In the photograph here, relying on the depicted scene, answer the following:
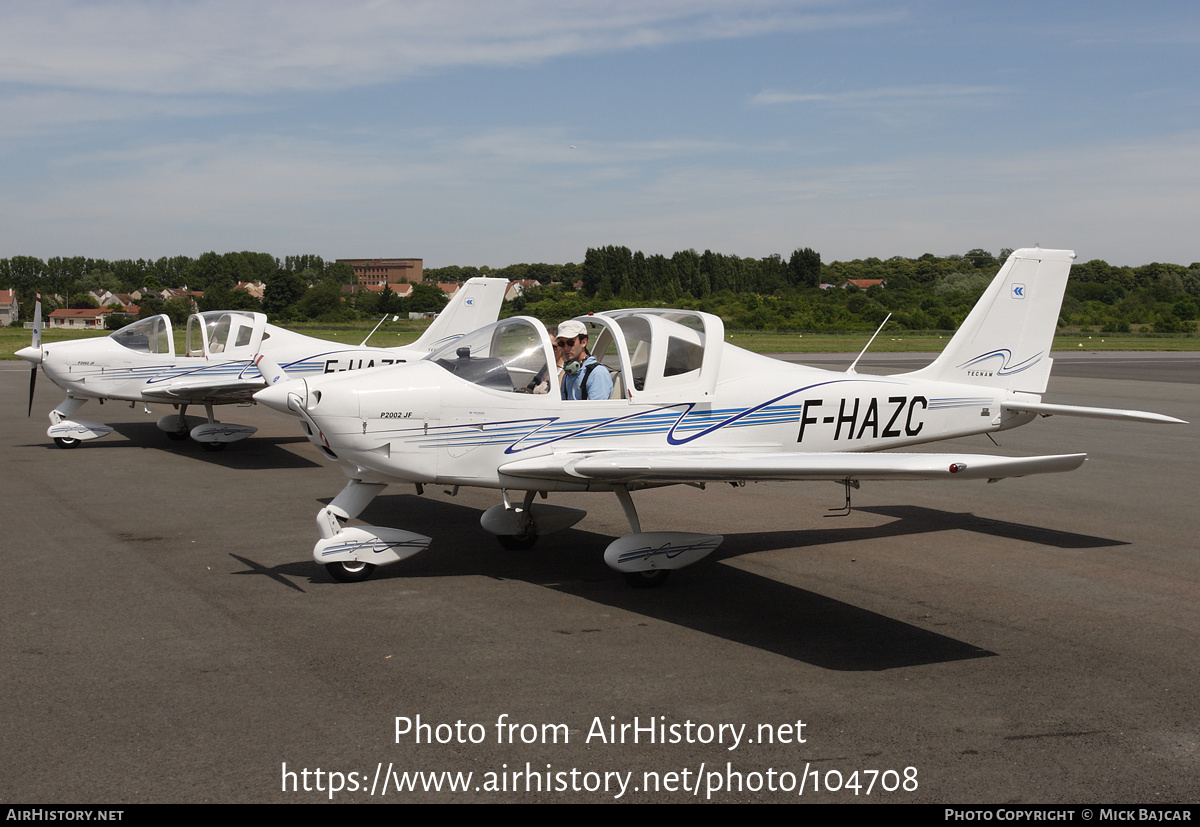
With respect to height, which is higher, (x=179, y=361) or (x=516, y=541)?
(x=179, y=361)

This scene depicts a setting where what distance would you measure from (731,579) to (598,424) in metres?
1.51

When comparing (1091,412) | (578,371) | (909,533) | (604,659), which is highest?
(1091,412)

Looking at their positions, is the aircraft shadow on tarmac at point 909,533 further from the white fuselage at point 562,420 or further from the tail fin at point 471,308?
the tail fin at point 471,308

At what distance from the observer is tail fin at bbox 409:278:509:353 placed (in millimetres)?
16312

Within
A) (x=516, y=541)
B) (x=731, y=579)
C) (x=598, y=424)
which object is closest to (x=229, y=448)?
(x=516, y=541)

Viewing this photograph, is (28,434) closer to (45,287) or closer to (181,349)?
(181,349)

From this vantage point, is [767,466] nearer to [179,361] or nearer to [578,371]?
[578,371]

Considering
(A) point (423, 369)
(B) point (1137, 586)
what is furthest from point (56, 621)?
(B) point (1137, 586)

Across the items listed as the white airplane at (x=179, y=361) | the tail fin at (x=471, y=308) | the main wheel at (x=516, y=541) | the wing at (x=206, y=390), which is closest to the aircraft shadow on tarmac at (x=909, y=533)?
the main wheel at (x=516, y=541)

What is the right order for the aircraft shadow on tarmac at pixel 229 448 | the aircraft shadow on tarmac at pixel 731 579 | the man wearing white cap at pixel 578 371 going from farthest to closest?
the aircraft shadow on tarmac at pixel 229 448 → the man wearing white cap at pixel 578 371 → the aircraft shadow on tarmac at pixel 731 579

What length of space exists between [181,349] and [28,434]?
3230 mm

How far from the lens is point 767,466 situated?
5.58 m

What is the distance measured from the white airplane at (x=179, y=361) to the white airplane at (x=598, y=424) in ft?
23.3

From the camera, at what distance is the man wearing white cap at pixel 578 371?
693cm
